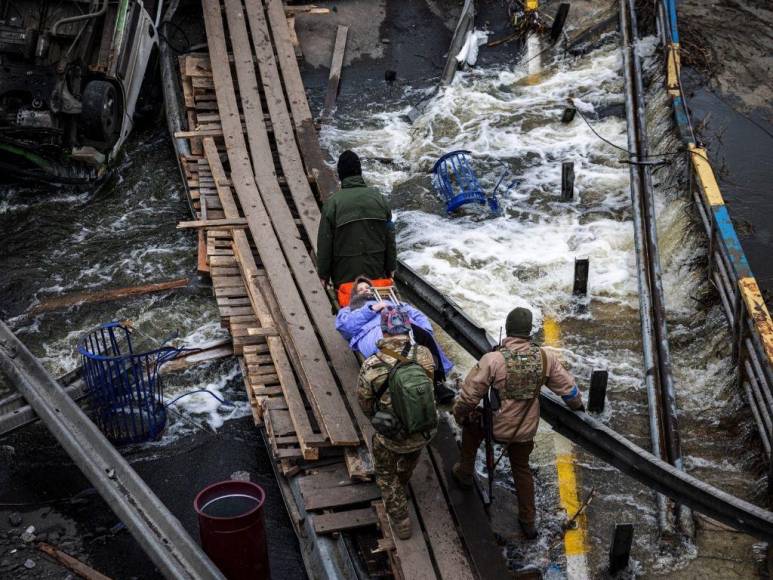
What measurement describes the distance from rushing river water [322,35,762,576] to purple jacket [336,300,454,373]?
1.84 meters

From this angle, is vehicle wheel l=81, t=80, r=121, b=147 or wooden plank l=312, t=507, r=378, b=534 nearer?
wooden plank l=312, t=507, r=378, b=534

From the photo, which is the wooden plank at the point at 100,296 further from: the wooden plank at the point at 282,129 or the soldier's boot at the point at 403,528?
the soldier's boot at the point at 403,528

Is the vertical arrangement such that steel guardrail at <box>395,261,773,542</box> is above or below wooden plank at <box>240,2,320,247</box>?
below

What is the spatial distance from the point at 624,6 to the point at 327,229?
9635 mm

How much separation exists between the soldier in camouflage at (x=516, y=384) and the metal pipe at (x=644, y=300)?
142 cm

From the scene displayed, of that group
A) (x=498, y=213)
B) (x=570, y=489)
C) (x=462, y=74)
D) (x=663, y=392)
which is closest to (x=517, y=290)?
(x=498, y=213)

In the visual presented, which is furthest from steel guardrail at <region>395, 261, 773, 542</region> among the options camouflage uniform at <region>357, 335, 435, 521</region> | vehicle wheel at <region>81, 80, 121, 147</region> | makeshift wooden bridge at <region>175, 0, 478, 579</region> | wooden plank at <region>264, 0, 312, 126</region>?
vehicle wheel at <region>81, 80, 121, 147</region>

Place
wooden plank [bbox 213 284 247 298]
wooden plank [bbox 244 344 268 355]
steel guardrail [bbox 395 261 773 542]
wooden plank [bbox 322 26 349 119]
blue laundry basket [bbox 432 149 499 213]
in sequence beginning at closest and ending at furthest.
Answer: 1. steel guardrail [bbox 395 261 773 542]
2. wooden plank [bbox 244 344 268 355]
3. wooden plank [bbox 213 284 247 298]
4. blue laundry basket [bbox 432 149 499 213]
5. wooden plank [bbox 322 26 349 119]

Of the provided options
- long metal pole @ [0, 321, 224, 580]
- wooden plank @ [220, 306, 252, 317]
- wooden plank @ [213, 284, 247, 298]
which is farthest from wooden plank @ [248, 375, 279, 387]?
long metal pole @ [0, 321, 224, 580]

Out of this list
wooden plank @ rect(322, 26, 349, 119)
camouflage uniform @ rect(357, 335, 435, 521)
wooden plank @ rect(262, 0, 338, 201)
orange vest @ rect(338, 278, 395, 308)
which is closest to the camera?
A: camouflage uniform @ rect(357, 335, 435, 521)

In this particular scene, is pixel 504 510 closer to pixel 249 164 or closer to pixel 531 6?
pixel 249 164

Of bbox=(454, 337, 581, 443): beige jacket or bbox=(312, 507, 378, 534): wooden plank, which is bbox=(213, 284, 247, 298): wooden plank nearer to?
bbox=(312, 507, 378, 534): wooden plank

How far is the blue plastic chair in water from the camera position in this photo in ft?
37.7

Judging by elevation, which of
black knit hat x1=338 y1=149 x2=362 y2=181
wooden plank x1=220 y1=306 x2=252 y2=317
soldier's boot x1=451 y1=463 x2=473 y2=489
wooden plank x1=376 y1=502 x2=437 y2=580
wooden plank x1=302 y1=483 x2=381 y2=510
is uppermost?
black knit hat x1=338 y1=149 x2=362 y2=181
